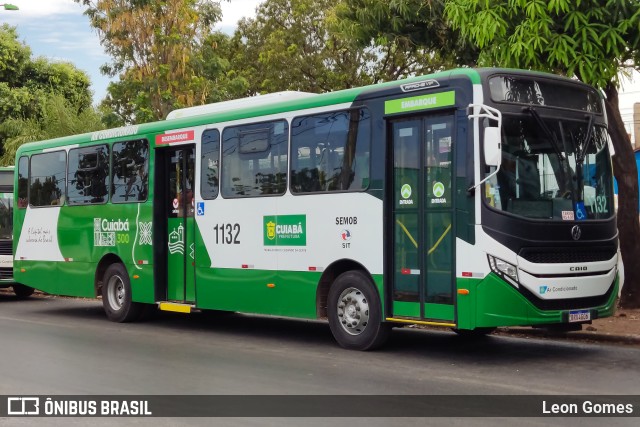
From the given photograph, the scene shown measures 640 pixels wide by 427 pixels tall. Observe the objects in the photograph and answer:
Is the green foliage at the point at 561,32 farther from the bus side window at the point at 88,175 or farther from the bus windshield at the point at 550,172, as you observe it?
the bus side window at the point at 88,175

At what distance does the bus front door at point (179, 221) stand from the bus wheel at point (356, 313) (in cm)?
331

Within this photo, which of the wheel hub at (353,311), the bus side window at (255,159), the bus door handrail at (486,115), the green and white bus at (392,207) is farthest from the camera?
the bus side window at (255,159)

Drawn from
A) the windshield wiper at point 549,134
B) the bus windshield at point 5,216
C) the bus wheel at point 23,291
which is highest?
the windshield wiper at point 549,134

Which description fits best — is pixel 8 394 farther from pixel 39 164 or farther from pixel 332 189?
pixel 39 164

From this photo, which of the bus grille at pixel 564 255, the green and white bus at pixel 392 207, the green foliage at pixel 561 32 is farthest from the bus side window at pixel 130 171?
the bus grille at pixel 564 255

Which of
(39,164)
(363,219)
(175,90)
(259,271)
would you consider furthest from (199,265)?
(175,90)

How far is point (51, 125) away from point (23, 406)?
86.5ft

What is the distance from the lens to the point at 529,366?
10.5m

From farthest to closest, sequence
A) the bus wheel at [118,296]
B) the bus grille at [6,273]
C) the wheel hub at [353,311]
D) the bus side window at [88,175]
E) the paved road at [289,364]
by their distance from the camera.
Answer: the bus grille at [6,273] < the bus side window at [88,175] < the bus wheel at [118,296] < the wheel hub at [353,311] < the paved road at [289,364]

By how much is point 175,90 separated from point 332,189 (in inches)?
669

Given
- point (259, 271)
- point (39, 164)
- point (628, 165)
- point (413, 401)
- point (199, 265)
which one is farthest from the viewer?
point (39, 164)

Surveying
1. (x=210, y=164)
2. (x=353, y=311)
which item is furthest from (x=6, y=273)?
(x=353, y=311)

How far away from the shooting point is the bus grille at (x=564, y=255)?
412 inches

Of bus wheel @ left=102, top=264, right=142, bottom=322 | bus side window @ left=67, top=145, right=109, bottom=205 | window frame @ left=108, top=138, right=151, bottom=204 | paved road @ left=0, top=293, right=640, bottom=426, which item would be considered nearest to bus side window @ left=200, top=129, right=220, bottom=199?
window frame @ left=108, top=138, right=151, bottom=204
